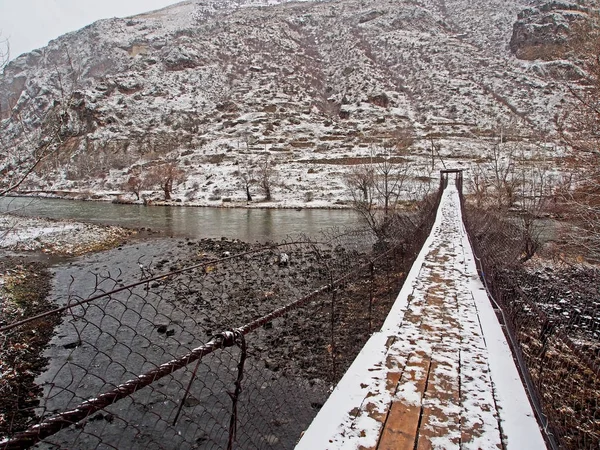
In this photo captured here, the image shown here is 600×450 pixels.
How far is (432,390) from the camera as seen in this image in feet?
10.9

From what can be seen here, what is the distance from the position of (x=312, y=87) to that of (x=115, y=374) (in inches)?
3742

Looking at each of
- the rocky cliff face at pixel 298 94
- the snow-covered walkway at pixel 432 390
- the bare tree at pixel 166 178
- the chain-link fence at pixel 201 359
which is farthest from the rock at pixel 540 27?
the snow-covered walkway at pixel 432 390

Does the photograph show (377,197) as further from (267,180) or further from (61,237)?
(61,237)

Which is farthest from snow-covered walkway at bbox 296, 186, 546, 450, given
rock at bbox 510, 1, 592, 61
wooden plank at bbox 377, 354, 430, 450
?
rock at bbox 510, 1, 592, 61

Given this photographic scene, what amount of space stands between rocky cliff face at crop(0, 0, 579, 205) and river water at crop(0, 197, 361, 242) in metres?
6.82

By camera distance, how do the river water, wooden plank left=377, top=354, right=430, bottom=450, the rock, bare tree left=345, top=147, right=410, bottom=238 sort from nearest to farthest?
wooden plank left=377, top=354, right=430, bottom=450, bare tree left=345, top=147, right=410, bottom=238, the river water, the rock

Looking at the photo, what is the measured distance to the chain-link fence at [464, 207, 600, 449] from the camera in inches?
134

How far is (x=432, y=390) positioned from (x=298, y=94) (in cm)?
9082

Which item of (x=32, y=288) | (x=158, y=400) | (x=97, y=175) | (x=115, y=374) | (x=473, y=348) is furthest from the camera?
(x=97, y=175)

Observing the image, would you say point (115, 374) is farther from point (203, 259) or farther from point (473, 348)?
point (203, 259)

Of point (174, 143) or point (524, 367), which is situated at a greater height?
point (174, 143)

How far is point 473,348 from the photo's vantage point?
413cm

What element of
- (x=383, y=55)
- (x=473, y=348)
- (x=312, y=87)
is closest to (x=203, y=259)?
(x=473, y=348)

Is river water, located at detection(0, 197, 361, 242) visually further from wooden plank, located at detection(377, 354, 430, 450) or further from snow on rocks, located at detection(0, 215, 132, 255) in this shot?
wooden plank, located at detection(377, 354, 430, 450)
